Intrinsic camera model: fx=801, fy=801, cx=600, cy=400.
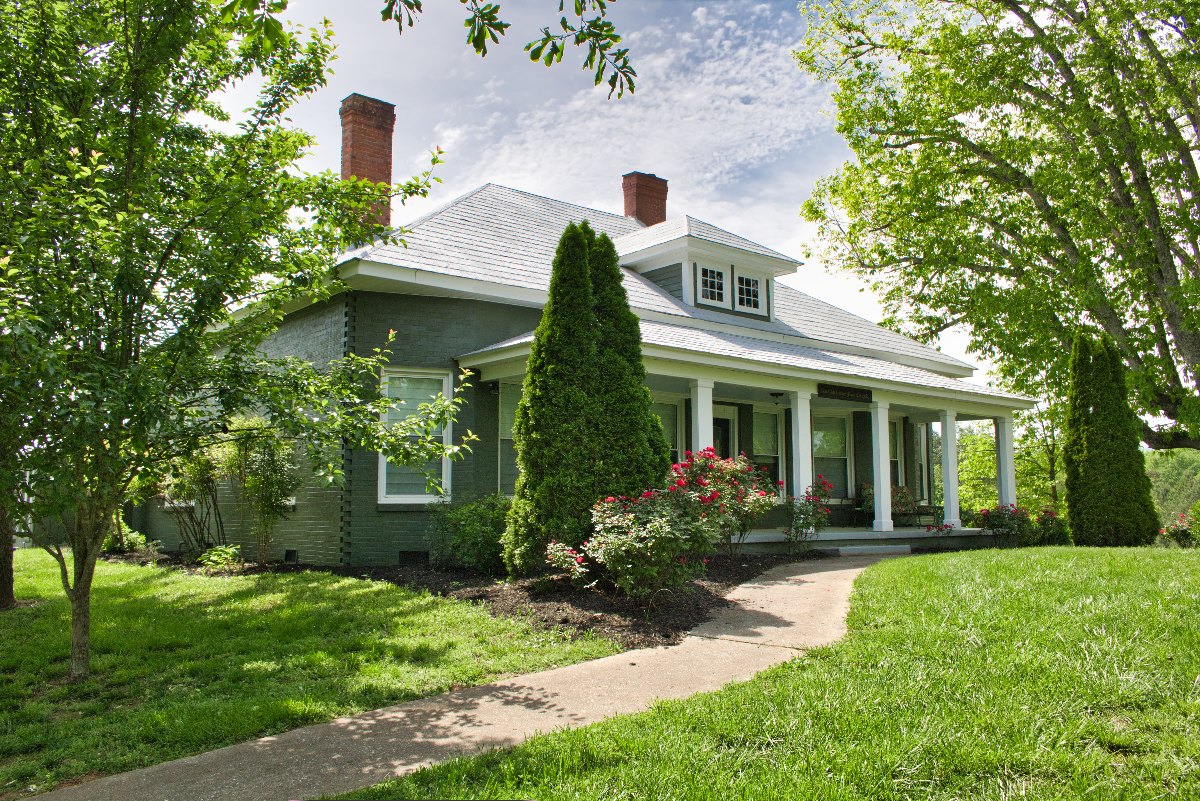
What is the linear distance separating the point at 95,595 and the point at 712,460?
790 cm

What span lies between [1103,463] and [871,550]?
4.21 metres

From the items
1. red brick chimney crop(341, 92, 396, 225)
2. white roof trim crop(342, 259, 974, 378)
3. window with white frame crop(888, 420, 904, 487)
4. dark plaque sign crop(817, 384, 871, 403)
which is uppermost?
red brick chimney crop(341, 92, 396, 225)

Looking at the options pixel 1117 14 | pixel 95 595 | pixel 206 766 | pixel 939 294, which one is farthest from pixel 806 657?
pixel 939 294

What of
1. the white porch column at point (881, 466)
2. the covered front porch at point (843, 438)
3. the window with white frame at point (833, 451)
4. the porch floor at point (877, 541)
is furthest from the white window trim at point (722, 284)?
the porch floor at point (877, 541)

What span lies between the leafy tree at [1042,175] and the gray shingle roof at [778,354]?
5.92 m

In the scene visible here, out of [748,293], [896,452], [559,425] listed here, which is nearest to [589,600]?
[559,425]

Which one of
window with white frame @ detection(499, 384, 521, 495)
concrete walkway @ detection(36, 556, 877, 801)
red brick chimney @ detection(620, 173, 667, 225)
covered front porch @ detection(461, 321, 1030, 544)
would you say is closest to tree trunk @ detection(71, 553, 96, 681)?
concrete walkway @ detection(36, 556, 877, 801)

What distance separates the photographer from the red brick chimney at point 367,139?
14.2 meters

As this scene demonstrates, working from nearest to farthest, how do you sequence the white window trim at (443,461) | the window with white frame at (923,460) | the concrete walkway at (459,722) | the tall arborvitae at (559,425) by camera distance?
the concrete walkway at (459,722)
the tall arborvitae at (559,425)
the white window trim at (443,461)
the window with white frame at (923,460)

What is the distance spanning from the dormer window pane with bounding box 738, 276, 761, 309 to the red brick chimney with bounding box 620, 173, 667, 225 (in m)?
4.52

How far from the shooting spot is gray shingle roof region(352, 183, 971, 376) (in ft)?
41.9

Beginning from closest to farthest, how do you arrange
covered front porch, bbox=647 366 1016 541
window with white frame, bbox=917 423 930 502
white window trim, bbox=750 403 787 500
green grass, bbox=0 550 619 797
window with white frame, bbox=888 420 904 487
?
green grass, bbox=0 550 619 797 < covered front porch, bbox=647 366 1016 541 < white window trim, bbox=750 403 787 500 < window with white frame, bbox=888 420 904 487 < window with white frame, bbox=917 423 930 502

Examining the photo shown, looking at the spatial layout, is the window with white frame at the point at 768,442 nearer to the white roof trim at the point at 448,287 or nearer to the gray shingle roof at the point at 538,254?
the gray shingle roof at the point at 538,254

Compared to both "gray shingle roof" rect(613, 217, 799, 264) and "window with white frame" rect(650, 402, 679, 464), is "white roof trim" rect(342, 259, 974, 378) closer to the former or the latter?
"window with white frame" rect(650, 402, 679, 464)
